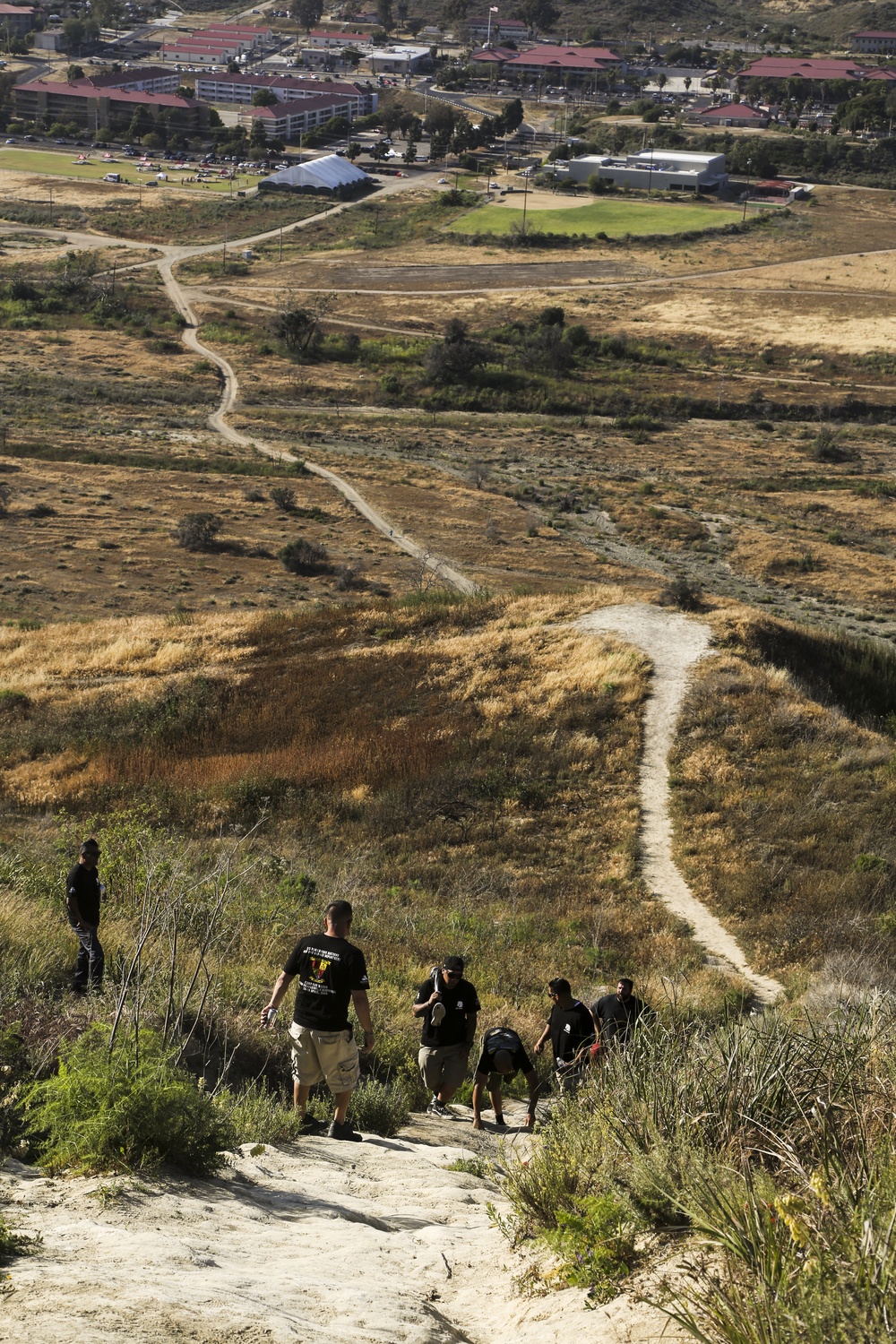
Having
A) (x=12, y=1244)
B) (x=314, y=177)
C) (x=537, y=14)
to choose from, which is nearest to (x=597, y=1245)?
(x=12, y=1244)

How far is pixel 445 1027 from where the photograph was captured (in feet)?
26.6

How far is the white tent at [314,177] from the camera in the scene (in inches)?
4483

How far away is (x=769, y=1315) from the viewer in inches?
136

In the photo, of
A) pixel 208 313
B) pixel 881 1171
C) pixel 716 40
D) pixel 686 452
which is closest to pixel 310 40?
pixel 716 40

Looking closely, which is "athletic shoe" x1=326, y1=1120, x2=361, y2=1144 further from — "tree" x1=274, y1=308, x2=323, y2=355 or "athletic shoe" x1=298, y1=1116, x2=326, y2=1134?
"tree" x1=274, y1=308, x2=323, y2=355

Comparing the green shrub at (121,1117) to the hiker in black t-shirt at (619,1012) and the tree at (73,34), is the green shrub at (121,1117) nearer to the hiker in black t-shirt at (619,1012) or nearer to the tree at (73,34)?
the hiker in black t-shirt at (619,1012)

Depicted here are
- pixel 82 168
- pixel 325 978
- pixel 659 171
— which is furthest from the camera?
pixel 659 171

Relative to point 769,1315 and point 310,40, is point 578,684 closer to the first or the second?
point 769,1315

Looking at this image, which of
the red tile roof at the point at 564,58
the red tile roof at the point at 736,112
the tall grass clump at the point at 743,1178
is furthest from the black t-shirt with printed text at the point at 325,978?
the red tile roof at the point at 564,58

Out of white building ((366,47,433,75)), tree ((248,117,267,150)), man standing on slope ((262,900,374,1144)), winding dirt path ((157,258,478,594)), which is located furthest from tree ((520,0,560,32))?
man standing on slope ((262,900,374,1144))

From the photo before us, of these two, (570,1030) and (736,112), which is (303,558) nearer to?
(570,1030)

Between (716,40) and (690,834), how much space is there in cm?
21298

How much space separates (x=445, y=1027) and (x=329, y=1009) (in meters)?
1.36

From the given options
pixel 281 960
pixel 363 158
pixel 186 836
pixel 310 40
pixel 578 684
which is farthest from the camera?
pixel 310 40
